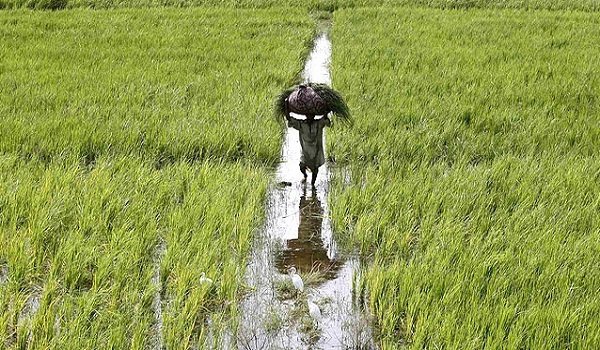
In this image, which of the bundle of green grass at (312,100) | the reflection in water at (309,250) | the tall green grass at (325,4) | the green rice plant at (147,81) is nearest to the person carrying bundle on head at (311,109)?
the bundle of green grass at (312,100)

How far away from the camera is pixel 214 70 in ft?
19.3

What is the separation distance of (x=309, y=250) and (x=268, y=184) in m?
0.75

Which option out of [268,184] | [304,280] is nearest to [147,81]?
[268,184]

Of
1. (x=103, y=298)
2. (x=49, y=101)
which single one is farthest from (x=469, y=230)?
(x=49, y=101)

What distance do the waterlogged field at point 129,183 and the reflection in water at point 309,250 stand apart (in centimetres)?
21

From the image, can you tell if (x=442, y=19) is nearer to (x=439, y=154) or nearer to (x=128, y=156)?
(x=439, y=154)

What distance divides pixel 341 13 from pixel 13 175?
6442 millimetres

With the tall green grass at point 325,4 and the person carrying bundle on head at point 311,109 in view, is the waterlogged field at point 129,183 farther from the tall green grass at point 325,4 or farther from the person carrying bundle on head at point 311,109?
the tall green grass at point 325,4

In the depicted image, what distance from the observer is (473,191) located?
334cm

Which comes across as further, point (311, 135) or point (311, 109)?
point (311, 135)

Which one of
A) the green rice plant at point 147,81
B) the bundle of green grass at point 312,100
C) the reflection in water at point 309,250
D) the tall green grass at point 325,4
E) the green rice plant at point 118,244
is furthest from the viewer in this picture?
the tall green grass at point 325,4

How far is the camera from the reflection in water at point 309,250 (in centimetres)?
275

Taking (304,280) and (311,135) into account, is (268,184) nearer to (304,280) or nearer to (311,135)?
(311,135)

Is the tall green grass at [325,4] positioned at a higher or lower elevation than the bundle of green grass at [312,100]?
lower
